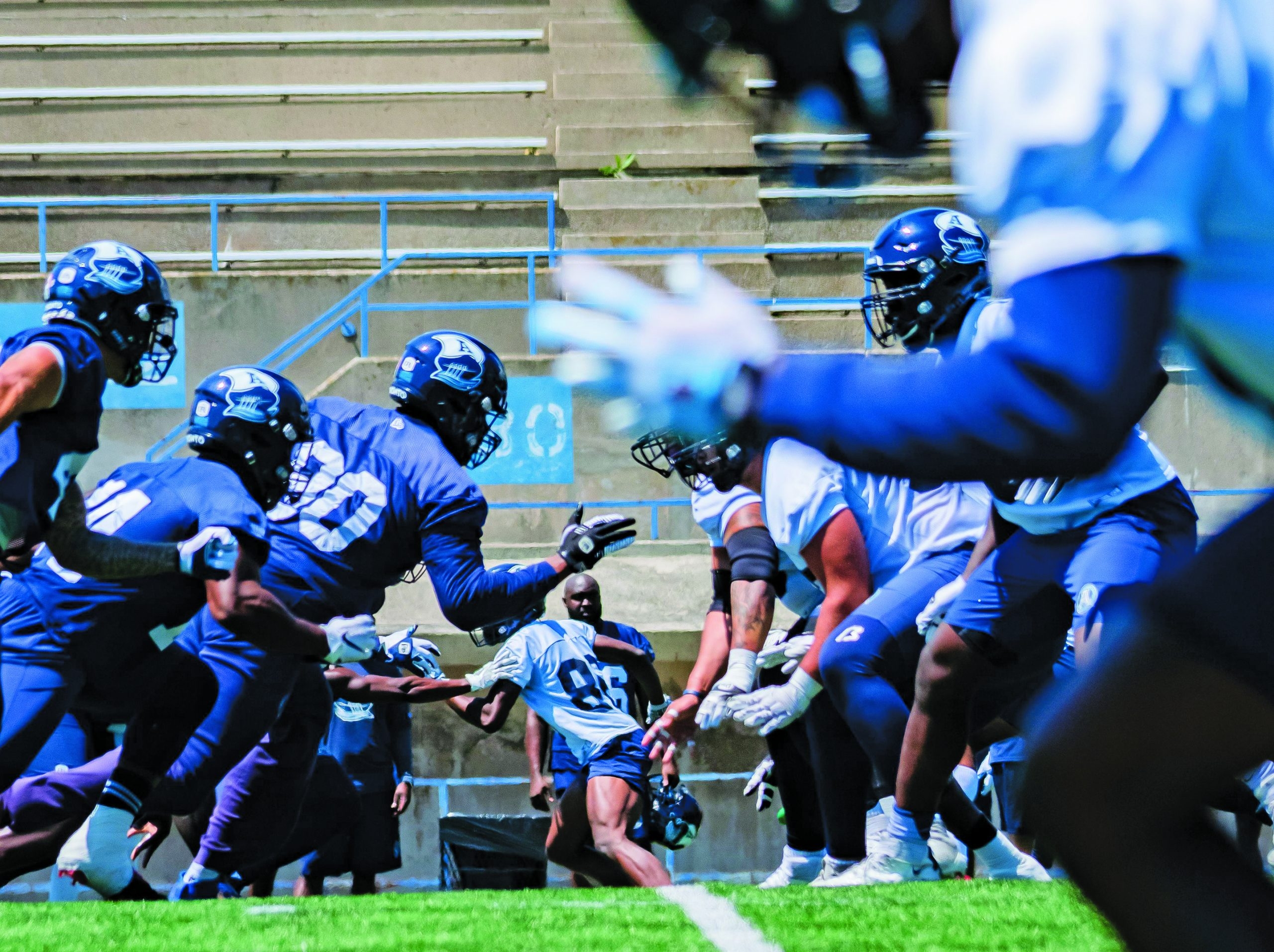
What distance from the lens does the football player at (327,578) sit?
558 cm

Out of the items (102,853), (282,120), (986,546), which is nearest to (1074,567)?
(986,546)

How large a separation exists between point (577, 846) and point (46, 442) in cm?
314

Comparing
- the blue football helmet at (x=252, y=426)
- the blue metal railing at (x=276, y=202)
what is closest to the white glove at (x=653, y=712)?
Answer: the blue football helmet at (x=252, y=426)

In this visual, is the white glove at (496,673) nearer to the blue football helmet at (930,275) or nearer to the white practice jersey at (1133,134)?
the blue football helmet at (930,275)

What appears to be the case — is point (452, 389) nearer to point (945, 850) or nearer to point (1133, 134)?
point (945, 850)

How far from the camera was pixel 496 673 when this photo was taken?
7238 mm

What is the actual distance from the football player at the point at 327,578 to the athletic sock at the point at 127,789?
0.83 feet

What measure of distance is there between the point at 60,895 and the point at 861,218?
36.1 ft

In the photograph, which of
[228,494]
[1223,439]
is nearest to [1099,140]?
[228,494]

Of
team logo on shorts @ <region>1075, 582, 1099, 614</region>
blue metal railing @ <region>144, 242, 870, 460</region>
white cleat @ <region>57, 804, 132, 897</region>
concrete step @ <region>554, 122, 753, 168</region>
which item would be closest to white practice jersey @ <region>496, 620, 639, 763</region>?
white cleat @ <region>57, 804, 132, 897</region>

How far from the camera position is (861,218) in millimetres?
15148

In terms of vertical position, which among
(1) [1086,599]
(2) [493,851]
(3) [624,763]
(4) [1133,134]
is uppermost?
(4) [1133,134]

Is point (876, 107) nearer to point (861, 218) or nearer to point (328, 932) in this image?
point (328, 932)

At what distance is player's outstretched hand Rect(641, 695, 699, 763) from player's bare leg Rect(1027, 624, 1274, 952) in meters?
4.76
